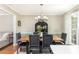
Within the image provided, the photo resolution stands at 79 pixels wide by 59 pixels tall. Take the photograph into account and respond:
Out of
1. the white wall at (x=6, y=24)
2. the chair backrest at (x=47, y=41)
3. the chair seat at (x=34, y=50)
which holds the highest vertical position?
the white wall at (x=6, y=24)

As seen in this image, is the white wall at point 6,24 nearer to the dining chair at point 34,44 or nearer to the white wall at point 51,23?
the white wall at point 51,23

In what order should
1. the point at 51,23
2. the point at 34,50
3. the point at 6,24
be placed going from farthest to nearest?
1. the point at 51,23
2. the point at 6,24
3. the point at 34,50

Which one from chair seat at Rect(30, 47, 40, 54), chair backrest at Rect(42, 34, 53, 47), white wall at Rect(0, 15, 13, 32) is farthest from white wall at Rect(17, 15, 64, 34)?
chair seat at Rect(30, 47, 40, 54)

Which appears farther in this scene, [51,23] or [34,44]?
[51,23]

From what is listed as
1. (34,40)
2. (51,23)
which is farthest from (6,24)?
(34,40)

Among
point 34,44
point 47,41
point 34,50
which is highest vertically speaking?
point 47,41

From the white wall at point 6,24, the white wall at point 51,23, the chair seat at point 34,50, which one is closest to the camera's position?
the chair seat at point 34,50

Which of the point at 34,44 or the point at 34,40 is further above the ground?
the point at 34,40

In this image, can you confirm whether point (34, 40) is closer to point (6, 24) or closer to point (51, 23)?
point (6, 24)

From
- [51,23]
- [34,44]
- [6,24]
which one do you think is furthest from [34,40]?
Answer: [51,23]

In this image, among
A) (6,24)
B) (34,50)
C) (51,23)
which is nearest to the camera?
(34,50)

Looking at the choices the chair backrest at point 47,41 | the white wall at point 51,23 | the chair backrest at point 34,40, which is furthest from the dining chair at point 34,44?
the white wall at point 51,23
